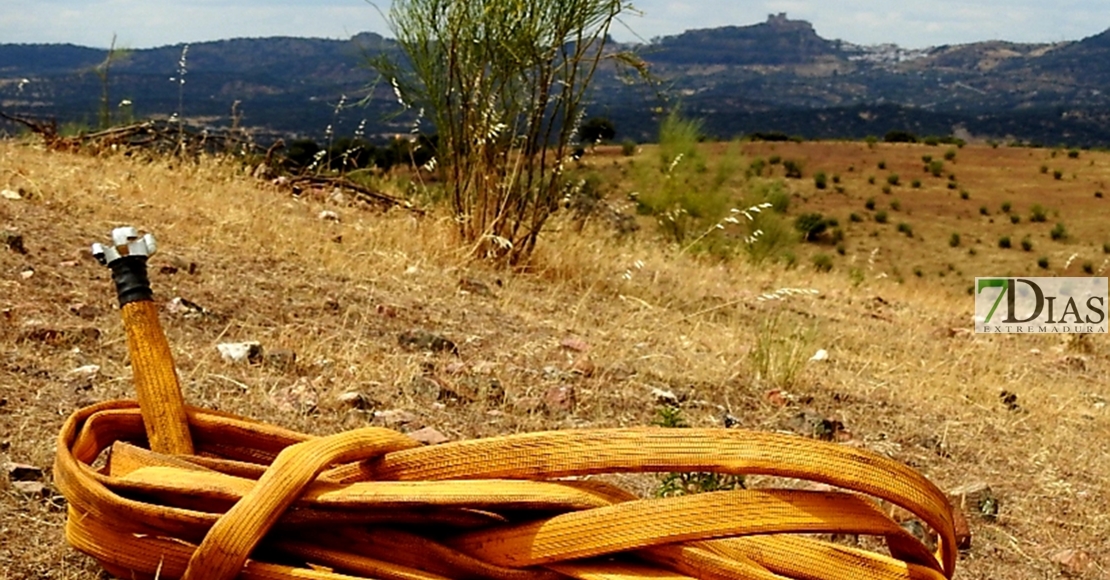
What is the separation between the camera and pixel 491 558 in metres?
1.10

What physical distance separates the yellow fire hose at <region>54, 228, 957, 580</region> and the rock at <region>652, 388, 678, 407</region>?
208 cm

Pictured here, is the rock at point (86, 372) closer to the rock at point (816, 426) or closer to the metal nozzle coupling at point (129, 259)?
the metal nozzle coupling at point (129, 259)

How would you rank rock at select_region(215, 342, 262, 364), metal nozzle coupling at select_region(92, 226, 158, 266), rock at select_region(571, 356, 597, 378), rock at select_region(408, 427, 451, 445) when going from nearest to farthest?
metal nozzle coupling at select_region(92, 226, 158, 266) < rock at select_region(408, 427, 451, 445) < rock at select_region(215, 342, 262, 364) < rock at select_region(571, 356, 597, 378)

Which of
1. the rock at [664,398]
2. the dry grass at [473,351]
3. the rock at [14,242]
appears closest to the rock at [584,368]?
the dry grass at [473,351]

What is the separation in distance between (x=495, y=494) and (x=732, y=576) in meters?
0.25

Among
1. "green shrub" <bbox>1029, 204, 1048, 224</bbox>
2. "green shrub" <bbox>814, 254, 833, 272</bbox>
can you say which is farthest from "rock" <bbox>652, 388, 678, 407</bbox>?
"green shrub" <bbox>1029, 204, 1048, 224</bbox>

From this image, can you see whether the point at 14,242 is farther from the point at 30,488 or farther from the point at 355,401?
the point at 30,488

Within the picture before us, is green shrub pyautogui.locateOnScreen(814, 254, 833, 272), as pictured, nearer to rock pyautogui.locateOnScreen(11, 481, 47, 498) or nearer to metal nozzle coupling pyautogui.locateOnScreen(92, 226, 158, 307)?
rock pyautogui.locateOnScreen(11, 481, 47, 498)

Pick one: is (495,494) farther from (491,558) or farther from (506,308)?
(506,308)

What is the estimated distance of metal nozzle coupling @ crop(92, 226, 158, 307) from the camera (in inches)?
47.6

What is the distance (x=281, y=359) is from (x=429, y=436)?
2.16ft

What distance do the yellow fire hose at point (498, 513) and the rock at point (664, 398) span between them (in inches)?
81.8

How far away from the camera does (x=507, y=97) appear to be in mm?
6012

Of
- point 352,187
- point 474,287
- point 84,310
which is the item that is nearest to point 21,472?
point 84,310
